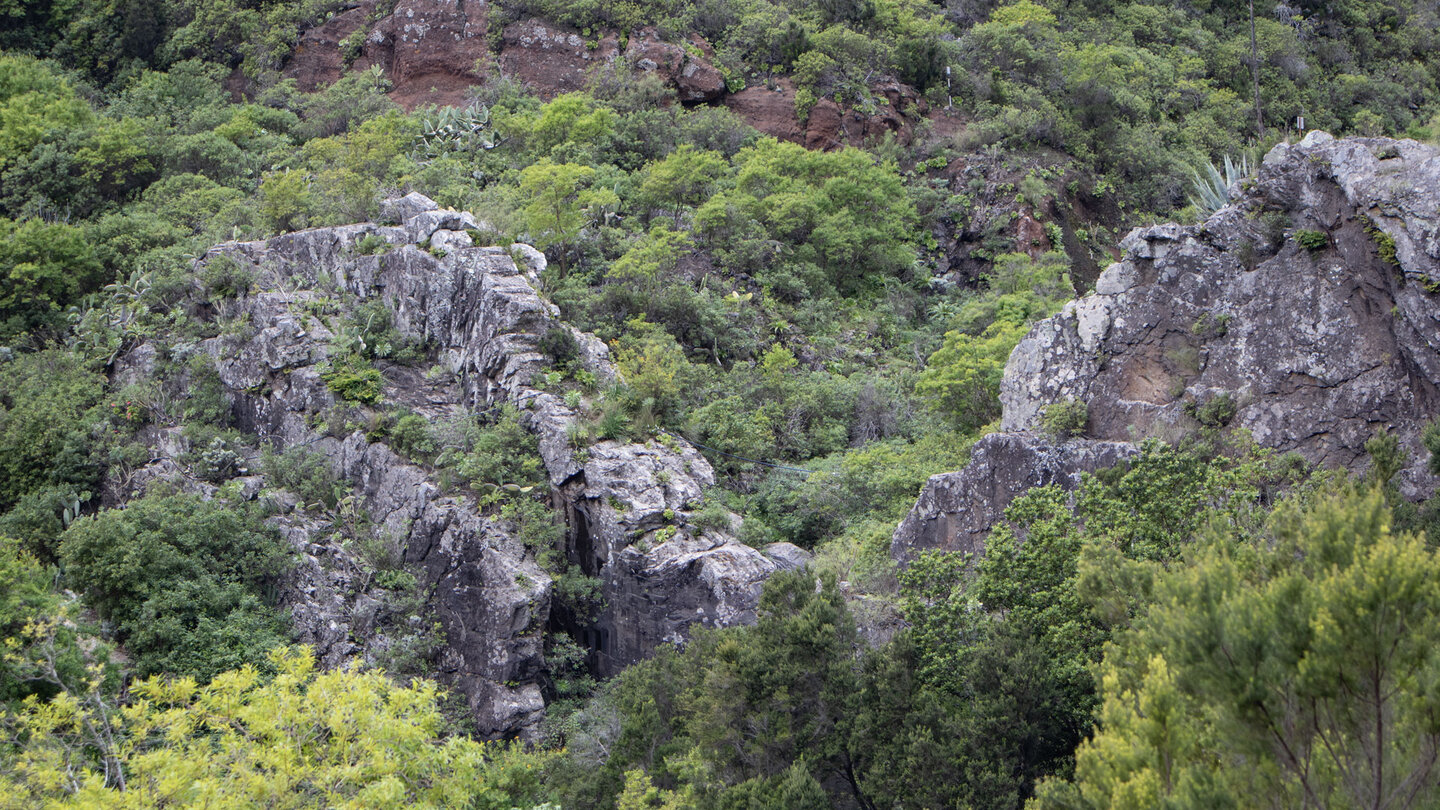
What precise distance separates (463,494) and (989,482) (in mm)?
11201

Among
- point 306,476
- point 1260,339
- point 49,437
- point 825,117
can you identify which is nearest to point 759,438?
point 306,476

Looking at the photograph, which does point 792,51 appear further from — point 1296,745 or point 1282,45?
point 1296,745

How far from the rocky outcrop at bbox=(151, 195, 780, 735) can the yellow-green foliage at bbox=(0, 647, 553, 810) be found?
743cm

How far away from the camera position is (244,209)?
3139 centimetres

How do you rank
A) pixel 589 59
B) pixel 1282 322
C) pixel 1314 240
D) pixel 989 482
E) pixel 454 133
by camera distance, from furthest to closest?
pixel 589 59 < pixel 454 133 < pixel 989 482 < pixel 1282 322 < pixel 1314 240

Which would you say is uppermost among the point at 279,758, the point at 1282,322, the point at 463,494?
the point at 1282,322

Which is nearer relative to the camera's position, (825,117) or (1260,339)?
(1260,339)

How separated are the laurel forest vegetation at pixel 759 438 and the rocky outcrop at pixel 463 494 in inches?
26.3

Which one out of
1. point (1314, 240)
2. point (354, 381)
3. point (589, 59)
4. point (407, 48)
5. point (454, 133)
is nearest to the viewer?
point (1314, 240)

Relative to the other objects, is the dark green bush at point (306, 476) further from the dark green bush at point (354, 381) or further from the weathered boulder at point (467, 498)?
the dark green bush at point (354, 381)

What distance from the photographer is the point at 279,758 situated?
11.3 metres

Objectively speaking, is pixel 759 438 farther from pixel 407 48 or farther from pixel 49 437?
pixel 407 48

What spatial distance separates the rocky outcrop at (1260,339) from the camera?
1623 centimetres

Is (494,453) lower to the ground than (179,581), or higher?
higher
